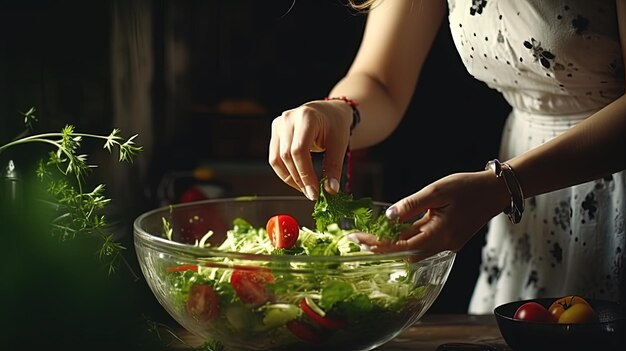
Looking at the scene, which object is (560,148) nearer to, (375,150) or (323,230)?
(323,230)

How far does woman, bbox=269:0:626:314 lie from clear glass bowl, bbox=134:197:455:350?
5 centimetres

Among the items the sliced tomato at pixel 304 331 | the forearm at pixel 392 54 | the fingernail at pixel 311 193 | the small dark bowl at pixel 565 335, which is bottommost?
the small dark bowl at pixel 565 335

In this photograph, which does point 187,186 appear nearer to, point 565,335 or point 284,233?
point 284,233

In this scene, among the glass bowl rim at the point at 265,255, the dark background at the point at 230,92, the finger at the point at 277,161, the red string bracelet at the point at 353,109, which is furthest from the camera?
the dark background at the point at 230,92

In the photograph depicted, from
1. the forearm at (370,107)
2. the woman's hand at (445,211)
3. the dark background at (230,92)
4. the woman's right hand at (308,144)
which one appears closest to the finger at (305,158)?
the woman's right hand at (308,144)

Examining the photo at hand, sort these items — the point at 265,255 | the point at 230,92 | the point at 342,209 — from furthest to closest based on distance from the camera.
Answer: the point at 230,92
the point at 342,209
the point at 265,255

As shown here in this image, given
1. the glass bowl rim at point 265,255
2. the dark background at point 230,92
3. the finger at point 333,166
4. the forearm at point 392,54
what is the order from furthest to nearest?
the dark background at point 230,92 < the forearm at point 392,54 < the finger at point 333,166 < the glass bowl rim at point 265,255

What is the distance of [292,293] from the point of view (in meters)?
1.16

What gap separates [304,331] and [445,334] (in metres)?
0.35

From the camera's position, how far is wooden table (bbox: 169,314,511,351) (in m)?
1.37

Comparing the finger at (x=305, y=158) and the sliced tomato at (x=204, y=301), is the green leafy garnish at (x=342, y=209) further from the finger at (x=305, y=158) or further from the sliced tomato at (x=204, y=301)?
the sliced tomato at (x=204, y=301)

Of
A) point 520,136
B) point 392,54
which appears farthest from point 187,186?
point 520,136

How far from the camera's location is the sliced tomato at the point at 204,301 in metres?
1.18

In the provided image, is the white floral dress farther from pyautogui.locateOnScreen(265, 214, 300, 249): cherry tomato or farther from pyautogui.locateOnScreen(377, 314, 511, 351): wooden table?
pyautogui.locateOnScreen(265, 214, 300, 249): cherry tomato
